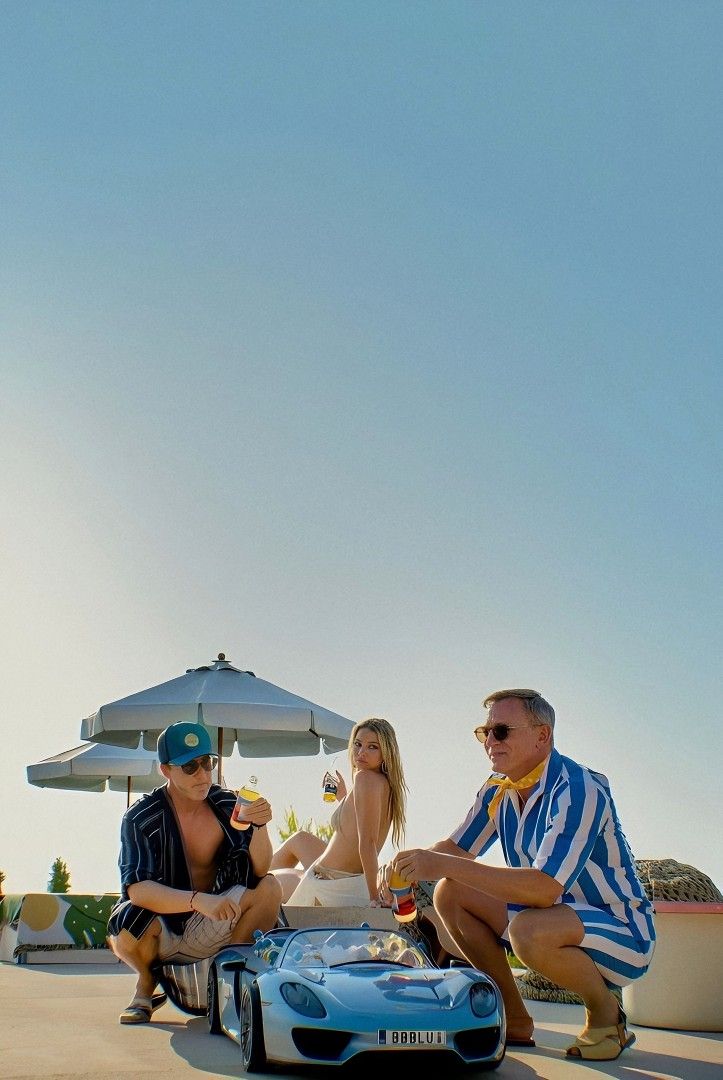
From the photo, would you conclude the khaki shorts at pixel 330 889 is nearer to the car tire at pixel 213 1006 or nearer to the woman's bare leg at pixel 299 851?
the woman's bare leg at pixel 299 851

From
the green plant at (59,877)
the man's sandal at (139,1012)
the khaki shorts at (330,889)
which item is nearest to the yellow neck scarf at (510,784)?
the khaki shorts at (330,889)

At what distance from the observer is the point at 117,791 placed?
17.0 meters

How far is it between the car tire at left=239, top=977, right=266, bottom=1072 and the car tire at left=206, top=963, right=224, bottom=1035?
74cm

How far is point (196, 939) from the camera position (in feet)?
16.2

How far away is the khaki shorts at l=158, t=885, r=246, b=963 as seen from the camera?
16.1 ft

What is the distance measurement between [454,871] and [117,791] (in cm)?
1395

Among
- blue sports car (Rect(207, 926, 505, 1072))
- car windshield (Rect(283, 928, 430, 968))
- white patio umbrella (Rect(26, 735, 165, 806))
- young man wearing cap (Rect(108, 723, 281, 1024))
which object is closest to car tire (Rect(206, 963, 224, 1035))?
young man wearing cap (Rect(108, 723, 281, 1024))

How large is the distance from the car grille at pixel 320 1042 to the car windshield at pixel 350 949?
1.03 feet

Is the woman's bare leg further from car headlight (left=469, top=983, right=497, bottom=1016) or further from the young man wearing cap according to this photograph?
car headlight (left=469, top=983, right=497, bottom=1016)

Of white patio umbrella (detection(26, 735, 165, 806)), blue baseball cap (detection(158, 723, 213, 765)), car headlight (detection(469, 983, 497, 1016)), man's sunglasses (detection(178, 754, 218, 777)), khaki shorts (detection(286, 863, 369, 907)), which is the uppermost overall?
white patio umbrella (detection(26, 735, 165, 806))

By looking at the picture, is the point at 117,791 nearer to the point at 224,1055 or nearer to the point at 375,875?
the point at 375,875


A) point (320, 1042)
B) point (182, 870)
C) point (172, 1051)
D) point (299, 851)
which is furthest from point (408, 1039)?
point (299, 851)

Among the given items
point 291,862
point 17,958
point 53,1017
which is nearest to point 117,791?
point 17,958

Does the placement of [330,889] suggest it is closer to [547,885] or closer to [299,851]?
[299,851]
